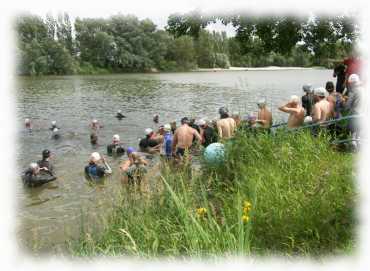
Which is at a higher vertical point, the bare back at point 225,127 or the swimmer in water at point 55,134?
the bare back at point 225,127

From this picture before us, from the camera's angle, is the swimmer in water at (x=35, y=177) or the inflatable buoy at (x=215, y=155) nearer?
the inflatable buoy at (x=215, y=155)

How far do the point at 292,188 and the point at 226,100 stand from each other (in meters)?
29.7

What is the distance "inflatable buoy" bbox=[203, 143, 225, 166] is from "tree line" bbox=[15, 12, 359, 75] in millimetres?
1968

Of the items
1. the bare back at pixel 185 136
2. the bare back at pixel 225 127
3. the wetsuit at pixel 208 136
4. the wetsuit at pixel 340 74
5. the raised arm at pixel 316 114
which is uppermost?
the wetsuit at pixel 340 74

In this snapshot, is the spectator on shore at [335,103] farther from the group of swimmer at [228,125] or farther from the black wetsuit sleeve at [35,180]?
the black wetsuit sleeve at [35,180]

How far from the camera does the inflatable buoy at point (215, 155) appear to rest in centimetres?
783

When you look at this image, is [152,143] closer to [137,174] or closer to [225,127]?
[225,127]

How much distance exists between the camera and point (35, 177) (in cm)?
1230

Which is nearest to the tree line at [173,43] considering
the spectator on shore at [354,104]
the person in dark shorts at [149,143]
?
the spectator on shore at [354,104]

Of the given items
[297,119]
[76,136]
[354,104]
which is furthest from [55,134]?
[354,104]

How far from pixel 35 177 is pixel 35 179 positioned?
8 cm

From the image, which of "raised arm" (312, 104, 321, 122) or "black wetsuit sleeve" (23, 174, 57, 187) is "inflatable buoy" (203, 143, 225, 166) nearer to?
"raised arm" (312, 104, 321, 122)

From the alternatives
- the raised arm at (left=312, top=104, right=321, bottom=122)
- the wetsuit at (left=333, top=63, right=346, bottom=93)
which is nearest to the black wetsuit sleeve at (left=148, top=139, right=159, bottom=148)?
the wetsuit at (left=333, top=63, right=346, bottom=93)

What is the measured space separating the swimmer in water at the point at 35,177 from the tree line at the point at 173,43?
13.8 ft
